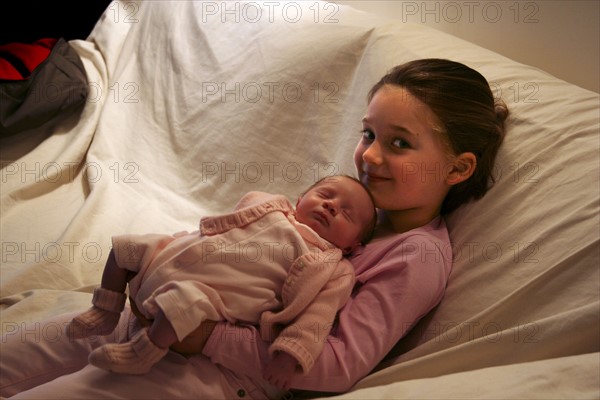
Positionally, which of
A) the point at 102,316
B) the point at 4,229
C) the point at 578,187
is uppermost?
the point at 578,187

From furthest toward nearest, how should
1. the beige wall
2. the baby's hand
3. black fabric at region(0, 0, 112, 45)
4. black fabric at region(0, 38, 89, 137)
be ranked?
black fabric at region(0, 0, 112, 45) → black fabric at region(0, 38, 89, 137) → the beige wall → the baby's hand

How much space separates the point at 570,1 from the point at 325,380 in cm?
108

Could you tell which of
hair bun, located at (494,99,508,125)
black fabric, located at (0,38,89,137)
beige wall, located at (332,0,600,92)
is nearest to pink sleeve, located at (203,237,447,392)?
hair bun, located at (494,99,508,125)

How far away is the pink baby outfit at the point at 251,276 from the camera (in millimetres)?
923

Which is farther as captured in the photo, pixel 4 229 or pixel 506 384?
pixel 4 229

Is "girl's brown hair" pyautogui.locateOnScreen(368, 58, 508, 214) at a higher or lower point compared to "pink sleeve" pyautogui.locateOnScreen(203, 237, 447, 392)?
higher

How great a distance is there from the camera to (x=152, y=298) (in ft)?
3.10

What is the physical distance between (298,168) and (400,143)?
1.64 feet

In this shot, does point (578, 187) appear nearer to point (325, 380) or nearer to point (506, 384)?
point (506, 384)

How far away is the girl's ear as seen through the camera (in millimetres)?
1132

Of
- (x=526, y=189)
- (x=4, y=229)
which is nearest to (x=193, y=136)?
(x=4, y=229)

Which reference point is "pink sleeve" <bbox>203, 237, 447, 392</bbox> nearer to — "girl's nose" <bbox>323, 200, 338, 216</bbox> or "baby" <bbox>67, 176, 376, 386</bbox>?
"baby" <bbox>67, 176, 376, 386</bbox>

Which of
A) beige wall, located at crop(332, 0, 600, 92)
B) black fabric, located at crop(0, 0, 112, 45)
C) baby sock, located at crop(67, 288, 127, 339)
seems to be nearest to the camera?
baby sock, located at crop(67, 288, 127, 339)

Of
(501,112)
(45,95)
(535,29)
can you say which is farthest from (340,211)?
(45,95)
